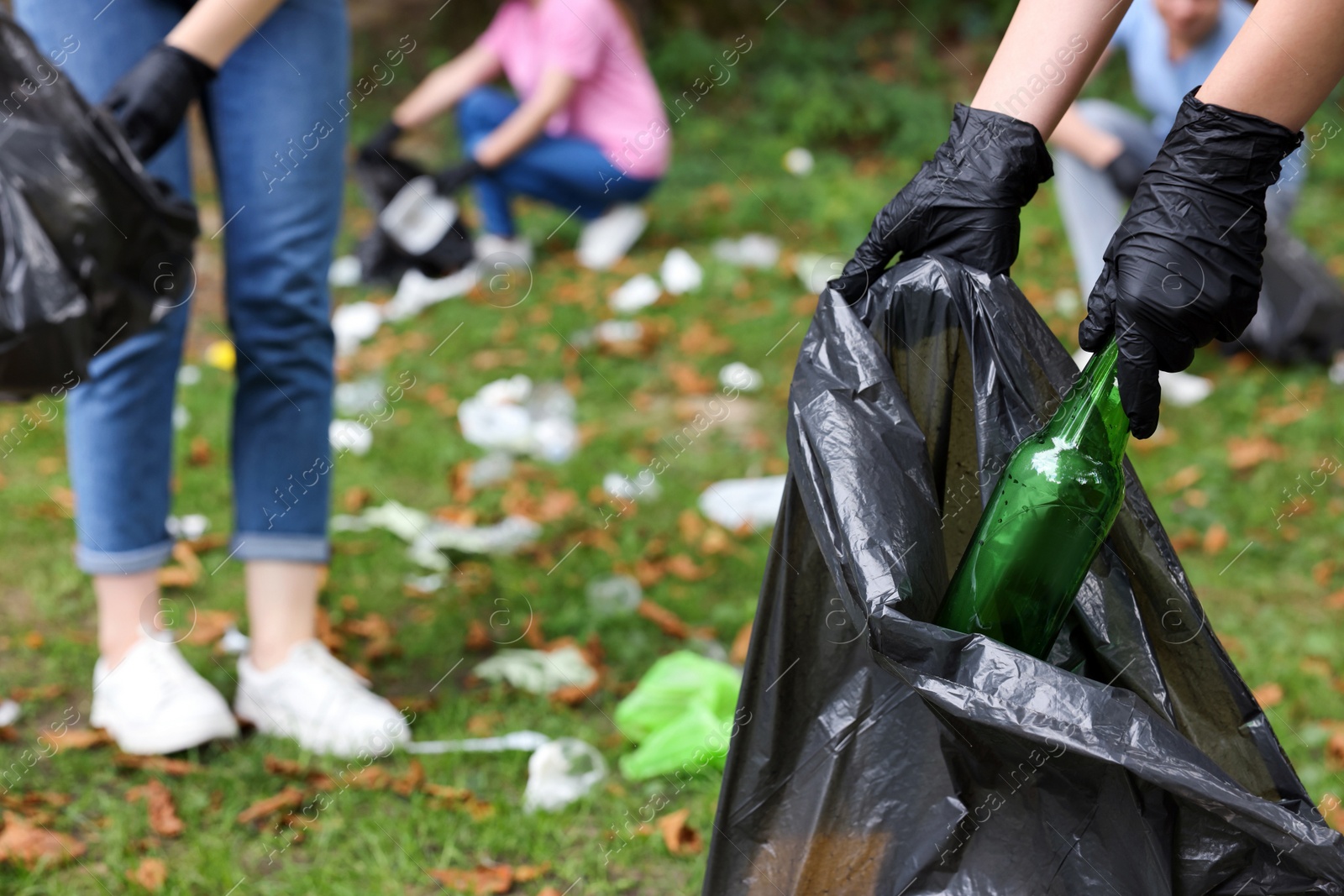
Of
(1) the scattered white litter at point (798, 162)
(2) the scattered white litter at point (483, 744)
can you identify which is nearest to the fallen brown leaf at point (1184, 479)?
(2) the scattered white litter at point (483, 744)

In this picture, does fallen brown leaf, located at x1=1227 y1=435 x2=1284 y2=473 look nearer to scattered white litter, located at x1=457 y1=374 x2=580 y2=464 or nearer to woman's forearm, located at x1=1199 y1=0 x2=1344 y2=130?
scattered white litter, located at x1=457 y1=374 x2=580 y2=464

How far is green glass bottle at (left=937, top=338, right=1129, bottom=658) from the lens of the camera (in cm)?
111

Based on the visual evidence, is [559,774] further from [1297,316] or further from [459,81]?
[459,81]

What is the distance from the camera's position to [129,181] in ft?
5.57

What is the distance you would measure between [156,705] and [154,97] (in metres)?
1.04

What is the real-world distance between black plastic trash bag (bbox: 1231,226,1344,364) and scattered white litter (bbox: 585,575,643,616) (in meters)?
2.55

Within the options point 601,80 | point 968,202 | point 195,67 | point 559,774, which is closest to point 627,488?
point 559,774

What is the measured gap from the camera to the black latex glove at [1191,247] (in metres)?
1.04

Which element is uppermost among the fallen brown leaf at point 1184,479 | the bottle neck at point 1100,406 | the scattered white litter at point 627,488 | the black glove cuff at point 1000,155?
the black glove cuff at point 1000,155

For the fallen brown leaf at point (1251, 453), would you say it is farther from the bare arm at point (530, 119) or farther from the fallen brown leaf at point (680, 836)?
the bare arm at point (530, 119)

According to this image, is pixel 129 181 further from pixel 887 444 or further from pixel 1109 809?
pixel 1109 809

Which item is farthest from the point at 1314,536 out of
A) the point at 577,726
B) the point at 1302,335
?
the point at 577,726

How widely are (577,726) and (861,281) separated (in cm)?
124

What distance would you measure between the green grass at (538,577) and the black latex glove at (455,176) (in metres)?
0.51
